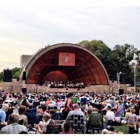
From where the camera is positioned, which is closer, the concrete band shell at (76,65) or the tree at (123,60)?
the concrete band shell at (76,65)

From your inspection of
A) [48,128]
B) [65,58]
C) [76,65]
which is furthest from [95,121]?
[76,65]

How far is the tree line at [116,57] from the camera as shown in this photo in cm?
6481

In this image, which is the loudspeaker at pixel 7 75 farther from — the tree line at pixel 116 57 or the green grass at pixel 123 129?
the green grass at pixel 123 129

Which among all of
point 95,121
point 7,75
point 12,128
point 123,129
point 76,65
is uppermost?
point 76,65

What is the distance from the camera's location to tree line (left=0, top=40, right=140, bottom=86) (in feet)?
213

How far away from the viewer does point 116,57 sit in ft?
213

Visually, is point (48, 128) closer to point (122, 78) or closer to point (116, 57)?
point (122, 78)

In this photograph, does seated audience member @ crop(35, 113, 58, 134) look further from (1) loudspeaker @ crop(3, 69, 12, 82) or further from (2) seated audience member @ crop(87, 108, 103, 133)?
(1) loudspeaker @ crop(3, 69, 12, 82)

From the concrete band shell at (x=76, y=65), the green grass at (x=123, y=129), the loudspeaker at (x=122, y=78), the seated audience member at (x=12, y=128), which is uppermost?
the concrete band shell at (x=76, y=65)

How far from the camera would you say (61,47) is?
4700 cm

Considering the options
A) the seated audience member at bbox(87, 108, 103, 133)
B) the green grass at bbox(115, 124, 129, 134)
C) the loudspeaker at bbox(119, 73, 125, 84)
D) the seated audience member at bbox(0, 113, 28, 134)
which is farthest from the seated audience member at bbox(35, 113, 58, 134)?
the loudspeaker at bbox(119, 73, 125, 84)

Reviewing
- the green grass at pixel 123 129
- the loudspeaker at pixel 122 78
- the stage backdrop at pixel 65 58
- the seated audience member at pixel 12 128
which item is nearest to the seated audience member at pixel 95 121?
the green grass at pixel 123 129
